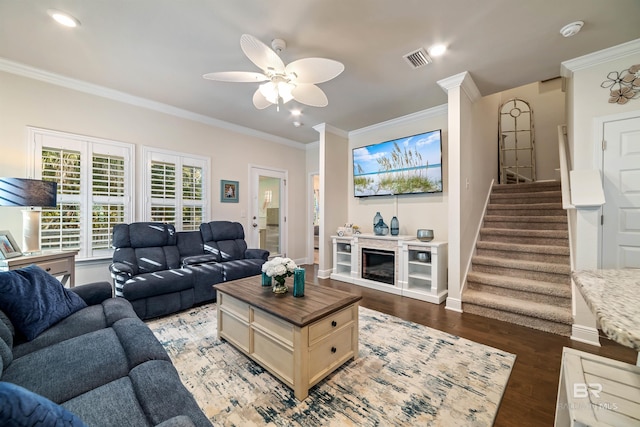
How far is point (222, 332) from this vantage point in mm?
2311

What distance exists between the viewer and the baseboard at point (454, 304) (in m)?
3.07

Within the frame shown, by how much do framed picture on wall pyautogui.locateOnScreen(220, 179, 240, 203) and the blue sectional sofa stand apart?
283 centimetres

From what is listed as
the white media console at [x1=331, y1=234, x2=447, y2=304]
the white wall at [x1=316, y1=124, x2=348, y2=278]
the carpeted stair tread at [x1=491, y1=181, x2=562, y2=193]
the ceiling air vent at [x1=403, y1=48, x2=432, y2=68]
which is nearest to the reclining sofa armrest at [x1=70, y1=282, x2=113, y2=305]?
the white wall at [x1=316, y1=124, x2=348, y2=278]

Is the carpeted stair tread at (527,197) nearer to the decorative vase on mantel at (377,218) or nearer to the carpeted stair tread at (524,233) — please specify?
the carpeted stair tread at (524,233)

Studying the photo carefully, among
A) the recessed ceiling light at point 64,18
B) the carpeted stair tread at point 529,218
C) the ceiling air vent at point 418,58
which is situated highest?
the recessed ceiling light at point 64,18

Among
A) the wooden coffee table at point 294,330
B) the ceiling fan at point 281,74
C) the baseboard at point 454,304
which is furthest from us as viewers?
the baseboard at point 454,304

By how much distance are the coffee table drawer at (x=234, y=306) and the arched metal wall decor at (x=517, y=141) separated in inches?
224

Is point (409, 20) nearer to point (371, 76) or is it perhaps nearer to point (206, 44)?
point (371, 76)

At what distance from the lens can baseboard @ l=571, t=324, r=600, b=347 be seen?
90.3 inches

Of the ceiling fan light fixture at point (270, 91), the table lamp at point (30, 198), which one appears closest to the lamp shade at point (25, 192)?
the table lamp at point (30, 198)

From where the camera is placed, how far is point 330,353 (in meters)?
1.82

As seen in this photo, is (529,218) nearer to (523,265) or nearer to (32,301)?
(523,265)

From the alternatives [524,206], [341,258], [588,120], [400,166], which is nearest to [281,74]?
[400,166]

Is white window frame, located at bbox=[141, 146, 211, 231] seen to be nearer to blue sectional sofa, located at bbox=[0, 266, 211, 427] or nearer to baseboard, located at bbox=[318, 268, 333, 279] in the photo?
blue sectional sofa, located at bbox=[0, 266, 211, 427]
